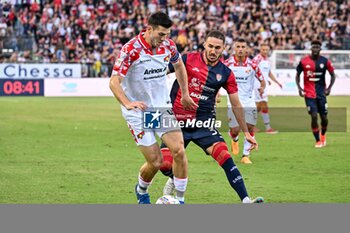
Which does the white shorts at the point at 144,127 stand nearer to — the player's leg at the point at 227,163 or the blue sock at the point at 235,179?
the player's leg at the point at 227,163

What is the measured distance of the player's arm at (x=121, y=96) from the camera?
9.85 metres

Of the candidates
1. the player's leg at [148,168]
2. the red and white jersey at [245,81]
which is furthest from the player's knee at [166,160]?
the red and white jersey at [245,81]

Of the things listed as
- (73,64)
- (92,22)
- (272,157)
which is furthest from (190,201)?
(92,22)

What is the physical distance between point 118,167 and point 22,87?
2439cm

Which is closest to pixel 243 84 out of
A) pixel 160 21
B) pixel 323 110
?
pixel 323 110

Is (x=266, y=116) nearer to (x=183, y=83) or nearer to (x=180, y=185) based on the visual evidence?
(x=183, y=83)

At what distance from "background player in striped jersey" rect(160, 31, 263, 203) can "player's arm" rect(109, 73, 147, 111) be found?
1.50 meters

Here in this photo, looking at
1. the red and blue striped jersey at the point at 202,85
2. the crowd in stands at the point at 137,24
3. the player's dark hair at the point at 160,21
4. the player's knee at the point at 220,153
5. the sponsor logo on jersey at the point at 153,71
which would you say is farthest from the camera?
the crowd in stands at the point at 137,24

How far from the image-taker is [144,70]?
10.4 m

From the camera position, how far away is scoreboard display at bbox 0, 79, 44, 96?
39000mm

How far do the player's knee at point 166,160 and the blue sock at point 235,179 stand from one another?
28.3 inches

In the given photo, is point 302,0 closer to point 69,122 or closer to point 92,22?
point 92,22

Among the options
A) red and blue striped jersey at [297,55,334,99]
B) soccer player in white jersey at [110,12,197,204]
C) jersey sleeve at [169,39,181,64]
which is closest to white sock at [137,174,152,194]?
soccer player in white jersey at [110,12,197,204]

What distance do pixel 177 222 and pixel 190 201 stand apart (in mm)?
3610
